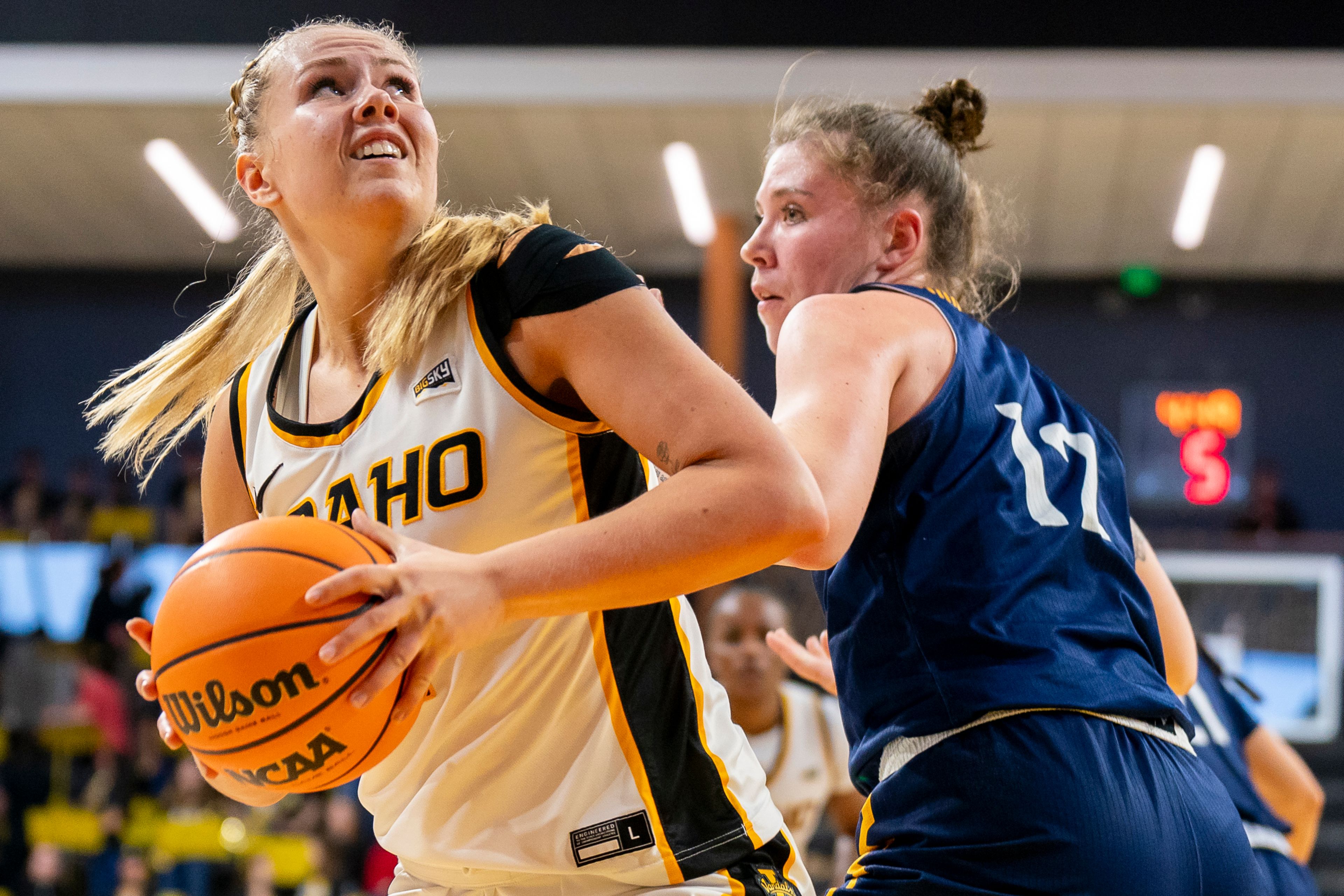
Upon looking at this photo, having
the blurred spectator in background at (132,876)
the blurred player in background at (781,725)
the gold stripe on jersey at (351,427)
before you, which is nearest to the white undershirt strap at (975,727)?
the gold stripe on jersey at (351,427)

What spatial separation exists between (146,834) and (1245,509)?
10.4 metres

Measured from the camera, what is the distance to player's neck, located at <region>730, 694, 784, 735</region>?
4871 millimetres

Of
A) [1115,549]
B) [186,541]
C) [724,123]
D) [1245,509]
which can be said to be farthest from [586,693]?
[1245,509]

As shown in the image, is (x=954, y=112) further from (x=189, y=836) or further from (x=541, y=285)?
(x=189, y=836)

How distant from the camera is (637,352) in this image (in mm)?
1614

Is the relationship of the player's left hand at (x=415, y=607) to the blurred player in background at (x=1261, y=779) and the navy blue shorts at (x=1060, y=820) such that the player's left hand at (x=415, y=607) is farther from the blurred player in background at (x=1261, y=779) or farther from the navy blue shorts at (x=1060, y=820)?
the blurred player in background at (x=1261, y=779)

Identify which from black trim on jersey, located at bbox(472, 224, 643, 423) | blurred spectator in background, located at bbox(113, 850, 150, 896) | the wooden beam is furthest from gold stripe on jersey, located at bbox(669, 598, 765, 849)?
blurred spectator in background, located at bbox(113, 850, 150, 896)

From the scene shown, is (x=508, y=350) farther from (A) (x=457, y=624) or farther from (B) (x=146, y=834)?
(B) (x=146, y=834)

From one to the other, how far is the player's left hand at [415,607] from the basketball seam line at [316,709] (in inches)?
2.7

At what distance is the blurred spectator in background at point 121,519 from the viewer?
1261cm

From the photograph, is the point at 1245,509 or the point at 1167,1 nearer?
the point at 1167,1

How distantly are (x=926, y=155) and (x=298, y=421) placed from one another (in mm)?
1124

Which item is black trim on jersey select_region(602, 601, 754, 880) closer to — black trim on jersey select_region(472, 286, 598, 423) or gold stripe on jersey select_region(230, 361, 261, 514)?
black trim on jersey select_region(472, 286, 598, 423)

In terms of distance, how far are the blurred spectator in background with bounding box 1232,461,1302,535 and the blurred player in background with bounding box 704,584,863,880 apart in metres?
8.41
